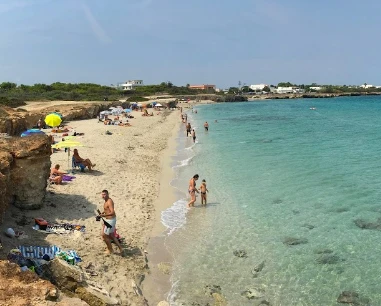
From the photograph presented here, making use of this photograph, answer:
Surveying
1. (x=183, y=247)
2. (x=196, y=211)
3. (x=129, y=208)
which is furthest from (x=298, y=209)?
(x=129, y=208)

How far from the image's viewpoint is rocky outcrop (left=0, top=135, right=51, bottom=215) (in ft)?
32.9

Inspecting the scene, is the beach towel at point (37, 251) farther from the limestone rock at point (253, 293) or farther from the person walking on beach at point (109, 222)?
the limestone rock at point (253, 293)

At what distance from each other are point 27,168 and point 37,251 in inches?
115

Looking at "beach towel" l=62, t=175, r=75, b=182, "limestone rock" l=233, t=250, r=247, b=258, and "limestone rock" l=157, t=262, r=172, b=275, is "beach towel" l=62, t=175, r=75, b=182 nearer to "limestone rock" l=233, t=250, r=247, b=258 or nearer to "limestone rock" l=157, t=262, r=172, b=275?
"limestone rock" l=157, t=262, r=172, b=275

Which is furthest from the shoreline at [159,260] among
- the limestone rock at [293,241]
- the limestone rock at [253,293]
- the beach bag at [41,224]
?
the limestone rock at [293,241]

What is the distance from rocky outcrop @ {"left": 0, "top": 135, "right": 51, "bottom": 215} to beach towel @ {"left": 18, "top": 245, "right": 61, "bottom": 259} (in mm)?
2221

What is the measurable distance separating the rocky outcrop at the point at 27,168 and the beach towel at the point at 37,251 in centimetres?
222

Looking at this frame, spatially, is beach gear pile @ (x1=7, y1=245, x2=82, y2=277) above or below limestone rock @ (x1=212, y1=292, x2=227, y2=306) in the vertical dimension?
above

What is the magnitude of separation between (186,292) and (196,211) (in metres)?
5.39

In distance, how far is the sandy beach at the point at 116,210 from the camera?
848cm

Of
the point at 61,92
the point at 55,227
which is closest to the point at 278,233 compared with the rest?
the point at 55,227

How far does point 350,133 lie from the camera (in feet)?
120

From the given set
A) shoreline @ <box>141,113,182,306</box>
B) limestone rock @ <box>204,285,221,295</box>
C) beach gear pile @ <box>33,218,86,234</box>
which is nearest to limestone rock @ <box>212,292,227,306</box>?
limestone rock @ <box>204,285,221,295</box>

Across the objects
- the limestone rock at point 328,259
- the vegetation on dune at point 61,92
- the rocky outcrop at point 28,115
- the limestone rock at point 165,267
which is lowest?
the limestone rock at point 165,267
